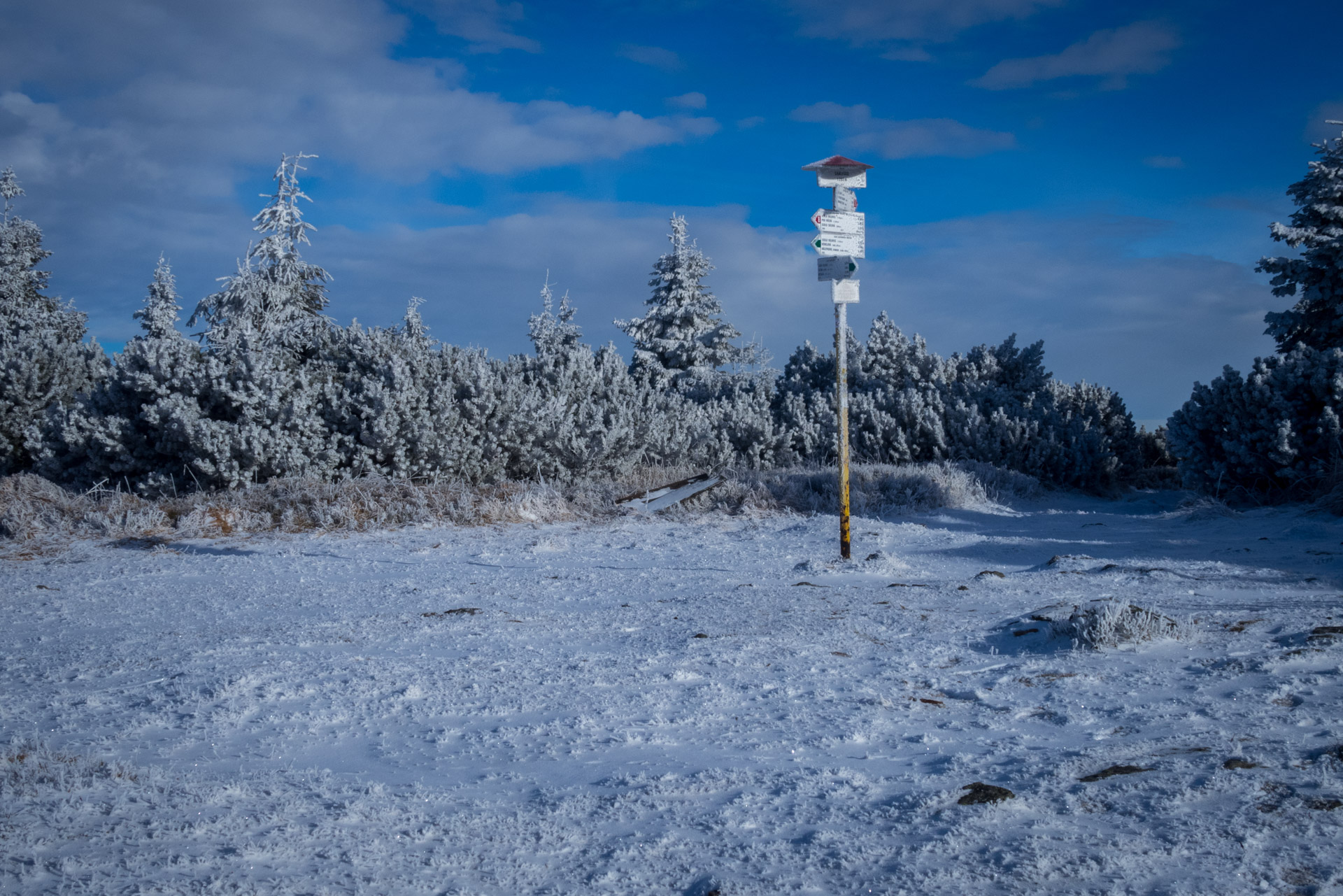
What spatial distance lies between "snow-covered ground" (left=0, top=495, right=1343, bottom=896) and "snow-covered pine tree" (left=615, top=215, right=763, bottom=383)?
23.0 meters

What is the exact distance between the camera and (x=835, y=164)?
21.6ft

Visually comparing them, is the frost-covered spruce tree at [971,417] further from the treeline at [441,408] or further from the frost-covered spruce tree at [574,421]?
the frost-covered spruce tree at [574,421]

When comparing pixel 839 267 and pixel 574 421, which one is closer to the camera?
pixel 839 267

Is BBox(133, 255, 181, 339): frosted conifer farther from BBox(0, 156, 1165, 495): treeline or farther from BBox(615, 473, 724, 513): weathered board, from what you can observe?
BBox(615, 473, 724, 513): weathered board

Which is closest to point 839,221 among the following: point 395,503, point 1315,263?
point 395,503

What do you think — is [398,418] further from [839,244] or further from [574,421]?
[839,244]

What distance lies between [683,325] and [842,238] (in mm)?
22650

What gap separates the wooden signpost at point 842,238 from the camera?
6.59m

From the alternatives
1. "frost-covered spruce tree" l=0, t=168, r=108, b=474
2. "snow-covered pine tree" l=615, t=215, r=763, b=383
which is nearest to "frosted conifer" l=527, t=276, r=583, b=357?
"snow-covered pine tree" l=615, t=215, r=763, b=383

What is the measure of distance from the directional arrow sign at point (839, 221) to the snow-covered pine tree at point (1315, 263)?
12.1 meters

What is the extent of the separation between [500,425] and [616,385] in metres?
2.84

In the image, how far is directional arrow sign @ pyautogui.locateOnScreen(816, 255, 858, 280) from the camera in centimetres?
666

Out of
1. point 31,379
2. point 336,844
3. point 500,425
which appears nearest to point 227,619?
point 336,844

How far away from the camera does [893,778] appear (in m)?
2.35
